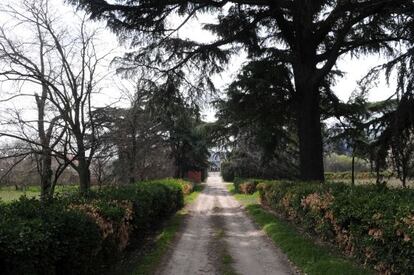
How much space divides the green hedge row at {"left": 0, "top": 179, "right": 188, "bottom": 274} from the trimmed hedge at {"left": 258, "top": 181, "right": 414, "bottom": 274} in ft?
13.8

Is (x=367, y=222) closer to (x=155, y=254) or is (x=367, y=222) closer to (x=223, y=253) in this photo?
(x=223, y=253)

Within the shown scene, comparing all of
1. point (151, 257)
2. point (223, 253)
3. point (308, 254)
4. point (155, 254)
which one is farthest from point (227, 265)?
point (155, 254)

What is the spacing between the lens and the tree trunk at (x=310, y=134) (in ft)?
61.1

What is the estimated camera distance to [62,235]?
19.6 feet

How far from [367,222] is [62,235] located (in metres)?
4.72

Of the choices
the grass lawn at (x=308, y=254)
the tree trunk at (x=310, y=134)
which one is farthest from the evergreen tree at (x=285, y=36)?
the grass lawn at (x=308, y=254)

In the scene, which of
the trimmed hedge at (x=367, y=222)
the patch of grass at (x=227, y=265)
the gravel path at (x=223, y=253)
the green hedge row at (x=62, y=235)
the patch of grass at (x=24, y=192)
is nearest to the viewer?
the green hedge row at (x=62, y=235)

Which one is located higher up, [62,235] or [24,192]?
[24,192]

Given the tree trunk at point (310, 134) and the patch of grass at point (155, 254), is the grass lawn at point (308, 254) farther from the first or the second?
the tree trunk at point (310, 134)

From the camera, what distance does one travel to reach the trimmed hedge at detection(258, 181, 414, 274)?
632 cm

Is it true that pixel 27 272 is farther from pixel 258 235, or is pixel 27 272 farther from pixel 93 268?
pixel 258 235

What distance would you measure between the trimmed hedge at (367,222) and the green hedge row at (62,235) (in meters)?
4.20

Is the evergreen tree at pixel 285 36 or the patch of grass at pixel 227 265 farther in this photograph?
the evergreen tree at pixel 285 36

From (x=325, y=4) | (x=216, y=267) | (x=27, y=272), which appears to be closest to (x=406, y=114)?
(x=325, y=4)
